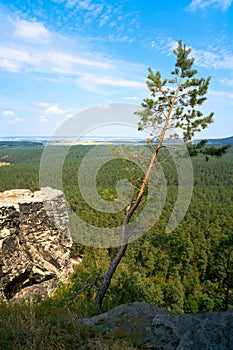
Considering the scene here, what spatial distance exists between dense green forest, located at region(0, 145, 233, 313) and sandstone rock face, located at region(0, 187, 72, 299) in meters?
2.03

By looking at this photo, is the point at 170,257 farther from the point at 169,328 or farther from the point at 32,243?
the point at 32,243

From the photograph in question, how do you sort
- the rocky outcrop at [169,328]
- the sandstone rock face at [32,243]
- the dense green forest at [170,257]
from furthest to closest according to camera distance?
the sandstone rock face at [32,243]
the dense green forest at [170,257]
the rocky outcrop at [169,328]

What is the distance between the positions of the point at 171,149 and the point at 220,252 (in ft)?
15.8

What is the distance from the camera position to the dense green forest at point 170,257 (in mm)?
9508

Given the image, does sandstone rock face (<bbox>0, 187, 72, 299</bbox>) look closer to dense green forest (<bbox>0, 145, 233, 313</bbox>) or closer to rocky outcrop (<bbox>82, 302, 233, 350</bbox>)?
dense green forest (<bbox>0, 145, 233, 313</bbox>)

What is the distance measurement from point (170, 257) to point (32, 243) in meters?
12.6

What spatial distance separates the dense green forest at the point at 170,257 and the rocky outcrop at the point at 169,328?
3.44 meters

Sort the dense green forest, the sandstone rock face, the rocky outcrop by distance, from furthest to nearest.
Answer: the sandstone rock face → the dense green forest → the rocky outcrop

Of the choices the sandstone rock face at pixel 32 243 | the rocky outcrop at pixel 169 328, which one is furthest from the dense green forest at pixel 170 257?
the rocky outcrop at pixel 169 328

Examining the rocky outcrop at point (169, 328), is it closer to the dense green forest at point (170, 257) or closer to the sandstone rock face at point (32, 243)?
the dense green forest at point (170, 257)

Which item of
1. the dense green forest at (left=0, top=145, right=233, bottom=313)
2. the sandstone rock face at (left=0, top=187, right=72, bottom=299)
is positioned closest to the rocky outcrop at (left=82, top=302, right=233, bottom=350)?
the dense green forest at (left=0, top=145, right=233, bottom=313)

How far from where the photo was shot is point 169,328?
419 cm

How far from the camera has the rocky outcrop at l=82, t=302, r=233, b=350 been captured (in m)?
3.54

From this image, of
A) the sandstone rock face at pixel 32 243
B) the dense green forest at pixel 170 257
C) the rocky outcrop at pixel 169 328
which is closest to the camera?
the rocky outcrop at pixel 169 328
